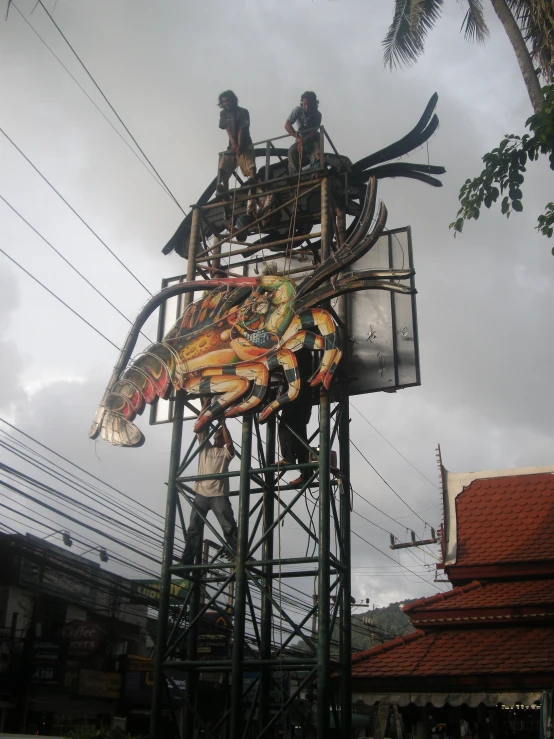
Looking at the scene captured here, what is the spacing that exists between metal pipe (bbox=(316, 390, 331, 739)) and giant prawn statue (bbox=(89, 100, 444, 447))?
77 cm

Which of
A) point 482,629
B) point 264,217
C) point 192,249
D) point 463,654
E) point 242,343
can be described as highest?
point 264,217

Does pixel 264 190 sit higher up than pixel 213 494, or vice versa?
pixel 264 190

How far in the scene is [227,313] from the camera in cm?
1346

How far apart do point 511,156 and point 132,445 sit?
7714 mm

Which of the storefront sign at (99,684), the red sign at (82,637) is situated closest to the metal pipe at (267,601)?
the red sign at (82,637)

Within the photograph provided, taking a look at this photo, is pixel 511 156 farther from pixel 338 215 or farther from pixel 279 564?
pixel 279 564

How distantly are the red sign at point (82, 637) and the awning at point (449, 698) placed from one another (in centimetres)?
1688

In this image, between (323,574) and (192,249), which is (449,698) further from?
(192,249)

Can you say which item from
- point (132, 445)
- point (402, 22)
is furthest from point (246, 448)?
point (402, 22)

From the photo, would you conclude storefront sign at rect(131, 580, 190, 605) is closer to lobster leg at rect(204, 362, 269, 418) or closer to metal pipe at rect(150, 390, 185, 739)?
metal pipe at rect(150, 390, 185, 739)

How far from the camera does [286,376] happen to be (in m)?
12.1

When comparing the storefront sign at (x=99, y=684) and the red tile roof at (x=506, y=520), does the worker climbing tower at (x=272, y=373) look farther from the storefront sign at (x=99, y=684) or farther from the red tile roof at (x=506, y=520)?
the storefront sign at (x=99, y=684)

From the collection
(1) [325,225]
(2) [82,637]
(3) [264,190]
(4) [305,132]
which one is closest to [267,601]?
(1) [325,225]

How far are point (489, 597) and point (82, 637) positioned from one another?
59.0 ft
